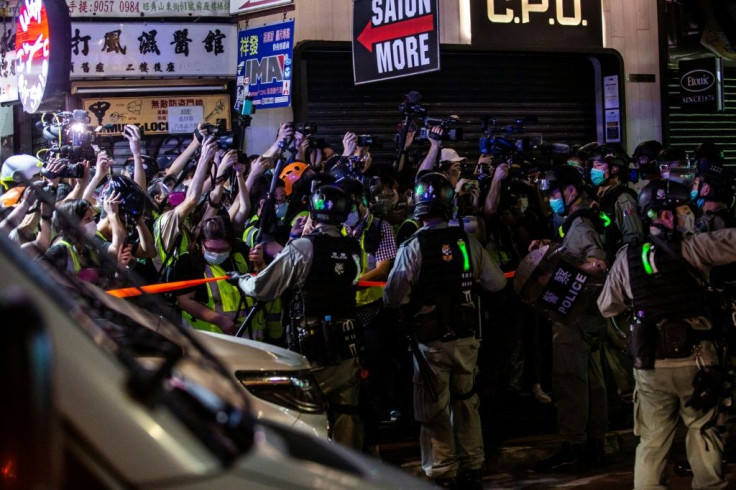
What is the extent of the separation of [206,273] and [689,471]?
3.79 meters

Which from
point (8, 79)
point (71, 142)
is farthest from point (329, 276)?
point (8, 79)

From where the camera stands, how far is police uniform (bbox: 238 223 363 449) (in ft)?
22.5

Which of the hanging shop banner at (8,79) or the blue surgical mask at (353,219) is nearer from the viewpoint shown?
the blue surgical mask at (353,219)

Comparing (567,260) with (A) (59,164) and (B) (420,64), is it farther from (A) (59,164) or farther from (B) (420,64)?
(B) (420,64)

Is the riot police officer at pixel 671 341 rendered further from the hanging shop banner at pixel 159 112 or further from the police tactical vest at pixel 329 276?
the hanging shop banner at pixel 159 112

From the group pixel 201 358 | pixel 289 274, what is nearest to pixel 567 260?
pixel 289 274

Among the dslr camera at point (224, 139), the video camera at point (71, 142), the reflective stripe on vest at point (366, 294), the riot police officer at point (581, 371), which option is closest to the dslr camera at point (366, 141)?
the dslr camera at point (224, 139)

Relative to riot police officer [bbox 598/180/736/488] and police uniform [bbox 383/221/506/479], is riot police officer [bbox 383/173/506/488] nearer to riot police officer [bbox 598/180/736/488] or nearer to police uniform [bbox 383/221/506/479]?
police uniform [bbox 383/221/506/479]

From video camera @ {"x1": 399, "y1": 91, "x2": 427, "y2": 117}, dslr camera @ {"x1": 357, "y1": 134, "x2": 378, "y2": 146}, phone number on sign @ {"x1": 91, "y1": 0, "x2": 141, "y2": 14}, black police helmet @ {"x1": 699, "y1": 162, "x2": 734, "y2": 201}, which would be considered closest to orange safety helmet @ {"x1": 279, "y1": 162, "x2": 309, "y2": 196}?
dslr camera @ {"x1": 357, "y1": 134, "x2": 378, "y2": 146}

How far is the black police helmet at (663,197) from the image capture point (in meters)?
6.48

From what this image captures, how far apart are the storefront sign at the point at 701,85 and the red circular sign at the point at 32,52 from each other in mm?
10810

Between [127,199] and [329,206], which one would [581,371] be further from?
[127,199]

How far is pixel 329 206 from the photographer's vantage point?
6.94m

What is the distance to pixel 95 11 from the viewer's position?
13.1 metres
